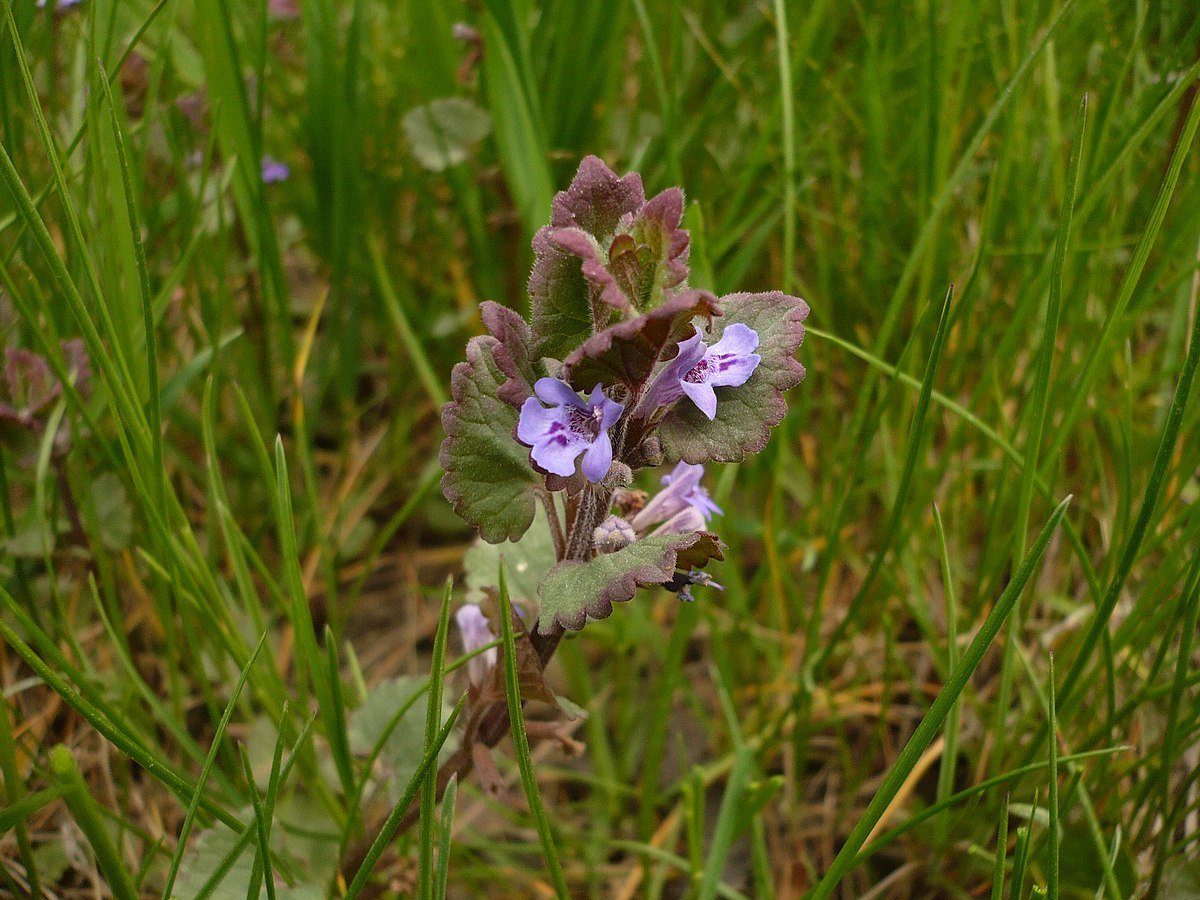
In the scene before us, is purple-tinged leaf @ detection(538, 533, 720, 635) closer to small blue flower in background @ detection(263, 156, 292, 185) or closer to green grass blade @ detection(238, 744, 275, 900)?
green grass blade @ detection(238, 744, 275, 900)

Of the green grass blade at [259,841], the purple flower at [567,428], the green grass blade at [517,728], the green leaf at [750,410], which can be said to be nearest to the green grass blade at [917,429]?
the green leaf at [750,410]

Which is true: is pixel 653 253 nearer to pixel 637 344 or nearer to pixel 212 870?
pixel 637 344

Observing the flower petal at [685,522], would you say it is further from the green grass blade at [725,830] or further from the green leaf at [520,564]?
the green grass blade at [725,830]

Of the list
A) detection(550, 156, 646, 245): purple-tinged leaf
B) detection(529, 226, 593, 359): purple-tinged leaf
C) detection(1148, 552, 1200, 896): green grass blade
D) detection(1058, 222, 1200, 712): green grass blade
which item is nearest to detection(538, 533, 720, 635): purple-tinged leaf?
detection(529, 226, 593, 359): purple-tinged leaf

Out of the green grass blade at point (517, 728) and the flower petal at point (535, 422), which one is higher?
the flower petal at point (535, 422)

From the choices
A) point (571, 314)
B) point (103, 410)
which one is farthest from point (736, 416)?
point (103, 410)

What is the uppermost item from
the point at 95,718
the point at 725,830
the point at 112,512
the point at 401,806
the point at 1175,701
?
the point at 95,718

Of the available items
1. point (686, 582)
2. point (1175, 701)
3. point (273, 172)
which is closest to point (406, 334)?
point (273, 172)
